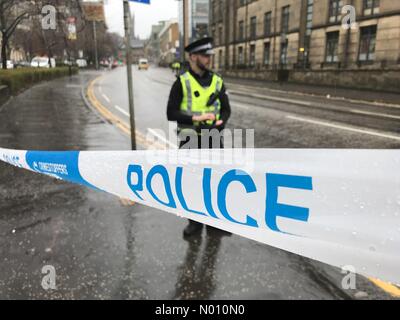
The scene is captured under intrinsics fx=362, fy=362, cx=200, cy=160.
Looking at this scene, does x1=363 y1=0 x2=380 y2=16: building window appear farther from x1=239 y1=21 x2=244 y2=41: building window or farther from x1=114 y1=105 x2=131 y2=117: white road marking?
x1=239 y1=21 x2=244 y2=41: building window

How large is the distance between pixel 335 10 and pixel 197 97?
27.9 meters

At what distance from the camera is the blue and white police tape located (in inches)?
80.5

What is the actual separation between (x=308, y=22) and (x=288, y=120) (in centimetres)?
2234

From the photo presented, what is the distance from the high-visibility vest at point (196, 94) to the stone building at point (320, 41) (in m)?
20.5

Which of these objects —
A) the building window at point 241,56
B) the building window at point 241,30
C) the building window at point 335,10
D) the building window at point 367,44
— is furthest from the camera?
the building window at point 241,56

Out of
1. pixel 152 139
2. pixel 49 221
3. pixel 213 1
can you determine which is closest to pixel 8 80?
pixel 152 139

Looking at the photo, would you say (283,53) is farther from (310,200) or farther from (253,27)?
(310,200)

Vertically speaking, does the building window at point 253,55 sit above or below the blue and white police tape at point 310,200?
above

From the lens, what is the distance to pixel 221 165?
Answer: 253 cm

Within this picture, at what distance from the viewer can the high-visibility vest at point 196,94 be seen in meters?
3.72

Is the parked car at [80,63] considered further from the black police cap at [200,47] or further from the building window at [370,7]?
the black police cap at [200,47]

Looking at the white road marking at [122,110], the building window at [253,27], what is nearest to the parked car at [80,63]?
the building window at [253,27]

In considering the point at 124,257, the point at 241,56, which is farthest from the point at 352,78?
the point at 124,257

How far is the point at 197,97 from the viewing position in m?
3.78
